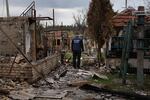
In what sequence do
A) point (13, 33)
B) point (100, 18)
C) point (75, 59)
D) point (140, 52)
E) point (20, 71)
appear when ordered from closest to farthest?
point (20, 71) < point (140, 52) < point (75, 59) < point (13, 33) < point (100, 18)

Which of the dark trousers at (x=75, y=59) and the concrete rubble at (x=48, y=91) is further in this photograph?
the dark trousers at (x=75, y=59)

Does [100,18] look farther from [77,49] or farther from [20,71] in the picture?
[20,71]

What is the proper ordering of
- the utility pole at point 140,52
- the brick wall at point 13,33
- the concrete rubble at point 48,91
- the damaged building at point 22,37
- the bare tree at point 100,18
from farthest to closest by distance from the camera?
the bare tree at point 100,18, the brick wall at point 13,33, the damaged building at point 22,37, the utility pole at point 140,52, the concrete rubble at point 48,91

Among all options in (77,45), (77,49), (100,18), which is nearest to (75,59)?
(77,49)

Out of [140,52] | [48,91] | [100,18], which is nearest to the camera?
[48,91]

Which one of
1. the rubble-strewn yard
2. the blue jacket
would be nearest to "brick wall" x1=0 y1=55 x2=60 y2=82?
the rubble-strewn yard

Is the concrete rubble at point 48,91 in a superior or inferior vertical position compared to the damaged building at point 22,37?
inferior

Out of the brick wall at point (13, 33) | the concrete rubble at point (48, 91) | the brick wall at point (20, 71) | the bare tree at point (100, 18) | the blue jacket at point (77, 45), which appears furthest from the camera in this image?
the bare tree at point (100, 18)

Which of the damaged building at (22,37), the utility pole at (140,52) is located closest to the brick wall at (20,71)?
the damaged building at (22,37)

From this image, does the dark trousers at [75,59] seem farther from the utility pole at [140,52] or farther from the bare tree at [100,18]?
the utility pole at [140,52]

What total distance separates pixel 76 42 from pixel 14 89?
8.29 meters

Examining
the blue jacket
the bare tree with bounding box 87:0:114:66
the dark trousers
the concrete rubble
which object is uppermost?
the bare tree with bounding box 87:0:114:66

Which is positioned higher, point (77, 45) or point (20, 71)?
point (77, 45)

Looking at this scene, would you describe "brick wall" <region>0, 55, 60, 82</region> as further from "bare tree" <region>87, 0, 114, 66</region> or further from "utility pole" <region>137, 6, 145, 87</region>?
"bare tree" <region>87, 0, 114, 66</region>
